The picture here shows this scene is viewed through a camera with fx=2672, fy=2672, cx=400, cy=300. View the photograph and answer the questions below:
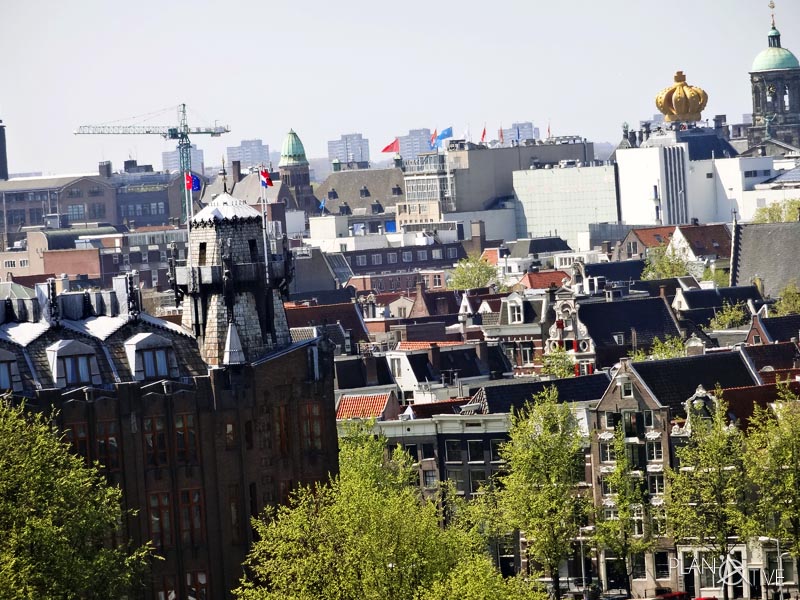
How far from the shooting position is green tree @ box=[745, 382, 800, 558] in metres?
123

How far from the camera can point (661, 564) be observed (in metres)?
132

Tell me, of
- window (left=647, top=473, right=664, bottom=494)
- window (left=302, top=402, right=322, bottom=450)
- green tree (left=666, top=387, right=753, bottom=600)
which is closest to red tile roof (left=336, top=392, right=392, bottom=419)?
window (left=647, top=473, right=664, bottom=494)

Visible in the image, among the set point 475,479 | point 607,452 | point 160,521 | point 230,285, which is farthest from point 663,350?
point 160,521

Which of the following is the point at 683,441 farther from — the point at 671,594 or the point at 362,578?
the point at 362,578

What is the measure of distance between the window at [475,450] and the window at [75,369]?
3692 cm

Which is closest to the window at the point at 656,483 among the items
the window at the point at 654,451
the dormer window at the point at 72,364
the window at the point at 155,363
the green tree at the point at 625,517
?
the green tree at the point at 625,517

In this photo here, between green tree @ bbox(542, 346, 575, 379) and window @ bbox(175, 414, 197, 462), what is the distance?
2255 inches

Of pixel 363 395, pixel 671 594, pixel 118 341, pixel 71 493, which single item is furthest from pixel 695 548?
pixel 71 493

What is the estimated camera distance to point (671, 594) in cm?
12838

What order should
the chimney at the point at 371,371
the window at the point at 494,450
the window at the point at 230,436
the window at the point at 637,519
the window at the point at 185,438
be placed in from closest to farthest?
the window at the point at 185,438 → the window at the point at 230,436 → the window at the point at 637,519 → the window at the point at 494,450 → the chimney at the point at 371,371

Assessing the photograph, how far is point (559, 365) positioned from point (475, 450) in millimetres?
27910

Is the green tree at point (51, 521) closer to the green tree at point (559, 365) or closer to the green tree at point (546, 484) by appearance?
the green tree at point (546, 484)

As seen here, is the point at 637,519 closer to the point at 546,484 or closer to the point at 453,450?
the point at 546,484

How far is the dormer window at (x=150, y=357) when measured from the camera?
10725 cm
